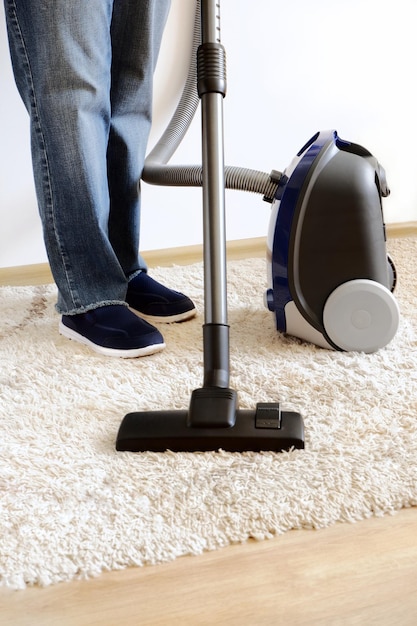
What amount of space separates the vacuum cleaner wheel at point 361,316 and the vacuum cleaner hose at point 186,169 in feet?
0.79

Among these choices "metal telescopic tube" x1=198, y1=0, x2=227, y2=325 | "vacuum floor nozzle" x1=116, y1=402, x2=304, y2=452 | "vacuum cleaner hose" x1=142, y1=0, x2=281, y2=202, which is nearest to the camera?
"vacuum floor nozzle" x1=116, y1=402, x2=304, y2=452

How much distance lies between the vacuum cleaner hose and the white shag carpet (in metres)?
0.27

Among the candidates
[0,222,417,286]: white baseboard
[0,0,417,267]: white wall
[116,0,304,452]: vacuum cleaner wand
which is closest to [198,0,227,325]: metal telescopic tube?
[116,0,304,452]: vacuum cleaner wand

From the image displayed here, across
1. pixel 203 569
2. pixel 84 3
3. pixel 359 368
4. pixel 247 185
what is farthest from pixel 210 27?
pixel 203 569

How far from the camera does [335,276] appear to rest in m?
1.05

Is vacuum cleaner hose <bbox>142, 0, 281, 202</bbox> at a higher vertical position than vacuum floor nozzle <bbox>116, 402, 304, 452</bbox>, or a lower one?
higher

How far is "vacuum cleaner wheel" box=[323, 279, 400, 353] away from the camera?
3.41 ft

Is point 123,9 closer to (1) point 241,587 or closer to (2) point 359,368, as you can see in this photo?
(2) point 359,368

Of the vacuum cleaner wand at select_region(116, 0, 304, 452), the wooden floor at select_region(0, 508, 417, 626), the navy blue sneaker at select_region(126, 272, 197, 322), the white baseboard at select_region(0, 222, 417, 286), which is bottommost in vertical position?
the white baseboard at select_region(0, 222, 417, 286)

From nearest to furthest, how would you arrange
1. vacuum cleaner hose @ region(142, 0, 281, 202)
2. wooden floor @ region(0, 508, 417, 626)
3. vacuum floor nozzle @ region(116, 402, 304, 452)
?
wooden floor @ region(0, 508, 417, 626)
vacuum floor nozzle @ region(116, 402, 304, 452)
vacuum cleaner hose @ region(142, 0, 281, 202)

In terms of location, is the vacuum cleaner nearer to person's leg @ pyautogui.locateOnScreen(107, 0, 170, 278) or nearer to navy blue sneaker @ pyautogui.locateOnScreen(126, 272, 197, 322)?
person's leg @ pyautogui.locateOnScreen(107, 0, 170, 278)

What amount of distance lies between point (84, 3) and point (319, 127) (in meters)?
0.90

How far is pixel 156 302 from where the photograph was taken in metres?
1.31

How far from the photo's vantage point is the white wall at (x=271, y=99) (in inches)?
61.5
